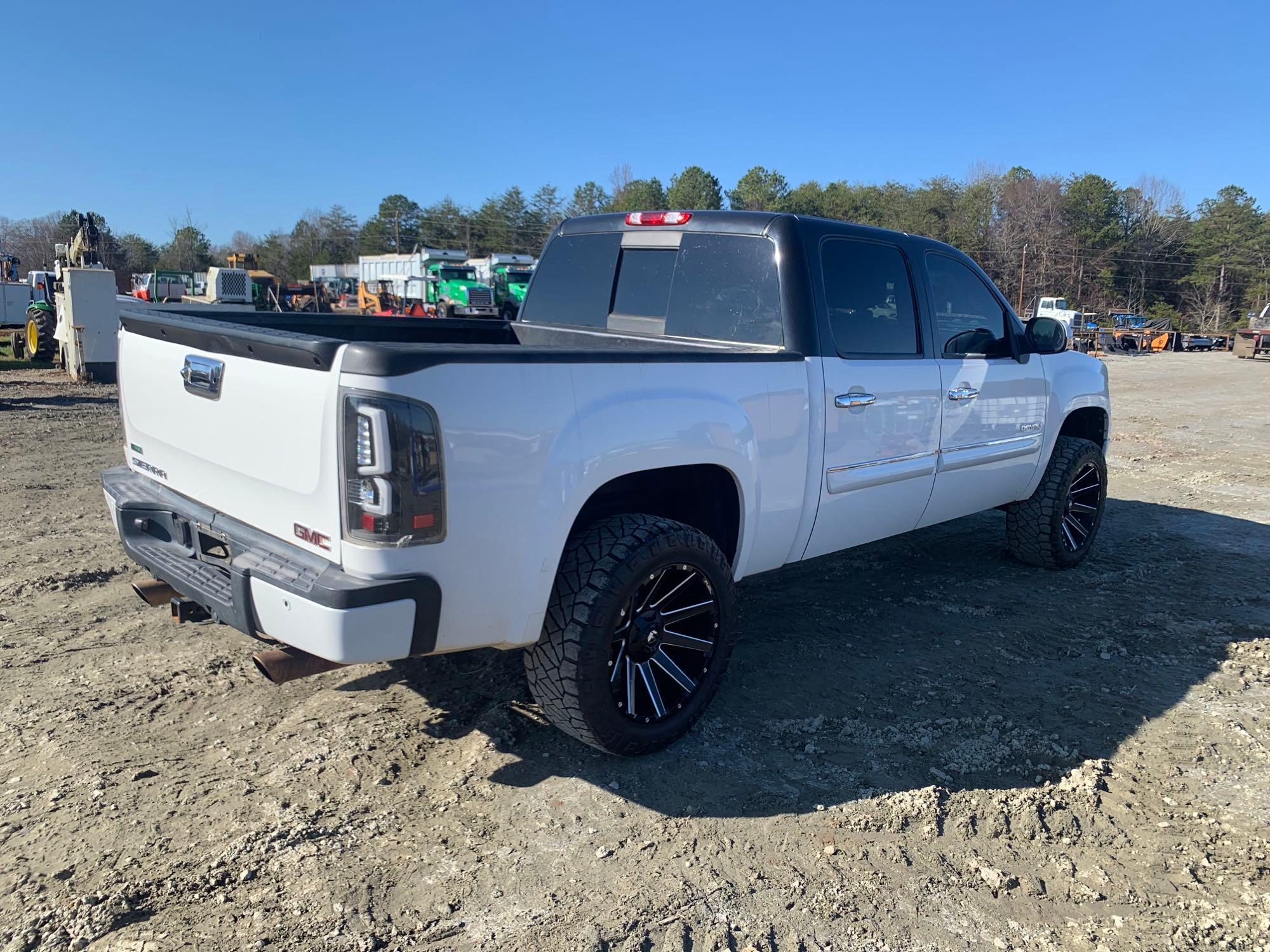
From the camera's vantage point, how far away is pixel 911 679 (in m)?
4.14

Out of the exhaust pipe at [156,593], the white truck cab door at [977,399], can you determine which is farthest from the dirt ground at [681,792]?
the white truck cab door at [977,399]

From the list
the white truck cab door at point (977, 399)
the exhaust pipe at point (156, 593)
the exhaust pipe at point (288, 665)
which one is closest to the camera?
the exhaust pipe at point (288, 665)

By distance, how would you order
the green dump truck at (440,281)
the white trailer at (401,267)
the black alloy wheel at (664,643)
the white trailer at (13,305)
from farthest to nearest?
the white trailer at (401,267), the green dump truck at (440,281), the white trailer at (13,305), the black alloy wheel at (664,643)

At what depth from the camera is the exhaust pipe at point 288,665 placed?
284 cm

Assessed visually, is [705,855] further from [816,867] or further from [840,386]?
[840,386]

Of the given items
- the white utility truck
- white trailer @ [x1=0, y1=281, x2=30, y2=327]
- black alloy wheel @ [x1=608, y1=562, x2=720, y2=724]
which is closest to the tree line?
the white utility truck

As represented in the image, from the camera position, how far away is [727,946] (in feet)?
8.02

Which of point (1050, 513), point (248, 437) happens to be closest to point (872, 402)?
point (1050, 513)

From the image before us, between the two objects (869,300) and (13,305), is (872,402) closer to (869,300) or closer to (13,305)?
(869,300)

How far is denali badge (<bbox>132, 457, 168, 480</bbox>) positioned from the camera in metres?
3.55

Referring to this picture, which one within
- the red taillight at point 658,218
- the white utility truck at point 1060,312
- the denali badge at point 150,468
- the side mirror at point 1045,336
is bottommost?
the denali badge at point 150,468

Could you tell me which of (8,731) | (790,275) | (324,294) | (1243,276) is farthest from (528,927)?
(1243,276)

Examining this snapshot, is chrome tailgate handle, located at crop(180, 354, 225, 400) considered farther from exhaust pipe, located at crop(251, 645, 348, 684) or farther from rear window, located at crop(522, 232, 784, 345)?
rear window, located at crop(522, 232, 784, 345)

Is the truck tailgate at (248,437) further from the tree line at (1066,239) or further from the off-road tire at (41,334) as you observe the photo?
the tree line at (1066,239)
